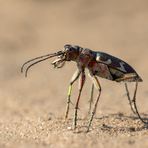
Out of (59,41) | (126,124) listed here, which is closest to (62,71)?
(59,41)

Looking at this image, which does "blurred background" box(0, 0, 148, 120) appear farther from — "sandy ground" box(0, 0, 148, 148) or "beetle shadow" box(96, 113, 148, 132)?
"beetle shadow" box(96, 113, 148, 132)

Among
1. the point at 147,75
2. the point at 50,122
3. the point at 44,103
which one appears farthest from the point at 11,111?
the point at 147,75

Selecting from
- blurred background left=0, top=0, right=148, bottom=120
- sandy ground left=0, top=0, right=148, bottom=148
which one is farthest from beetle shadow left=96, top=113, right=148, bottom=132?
blurred background left=0, top=0, right=148, bottom=120

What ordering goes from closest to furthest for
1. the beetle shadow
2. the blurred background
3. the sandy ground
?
the sandy ground < the beetle shadow < the blurred background

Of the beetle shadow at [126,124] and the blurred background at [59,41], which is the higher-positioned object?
the blurred background at [59,41]

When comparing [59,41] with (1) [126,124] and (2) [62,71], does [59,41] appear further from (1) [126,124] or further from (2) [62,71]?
(1) [126,124]

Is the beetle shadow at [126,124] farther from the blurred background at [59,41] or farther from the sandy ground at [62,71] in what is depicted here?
the blurred background at [59,41]

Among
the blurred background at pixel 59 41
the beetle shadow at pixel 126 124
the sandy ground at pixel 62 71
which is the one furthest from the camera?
the blurred background at pixel 59 41

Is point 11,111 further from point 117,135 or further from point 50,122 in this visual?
point 117,135

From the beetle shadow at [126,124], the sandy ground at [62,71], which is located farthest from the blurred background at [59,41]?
the beetle shadow at [126,124]
